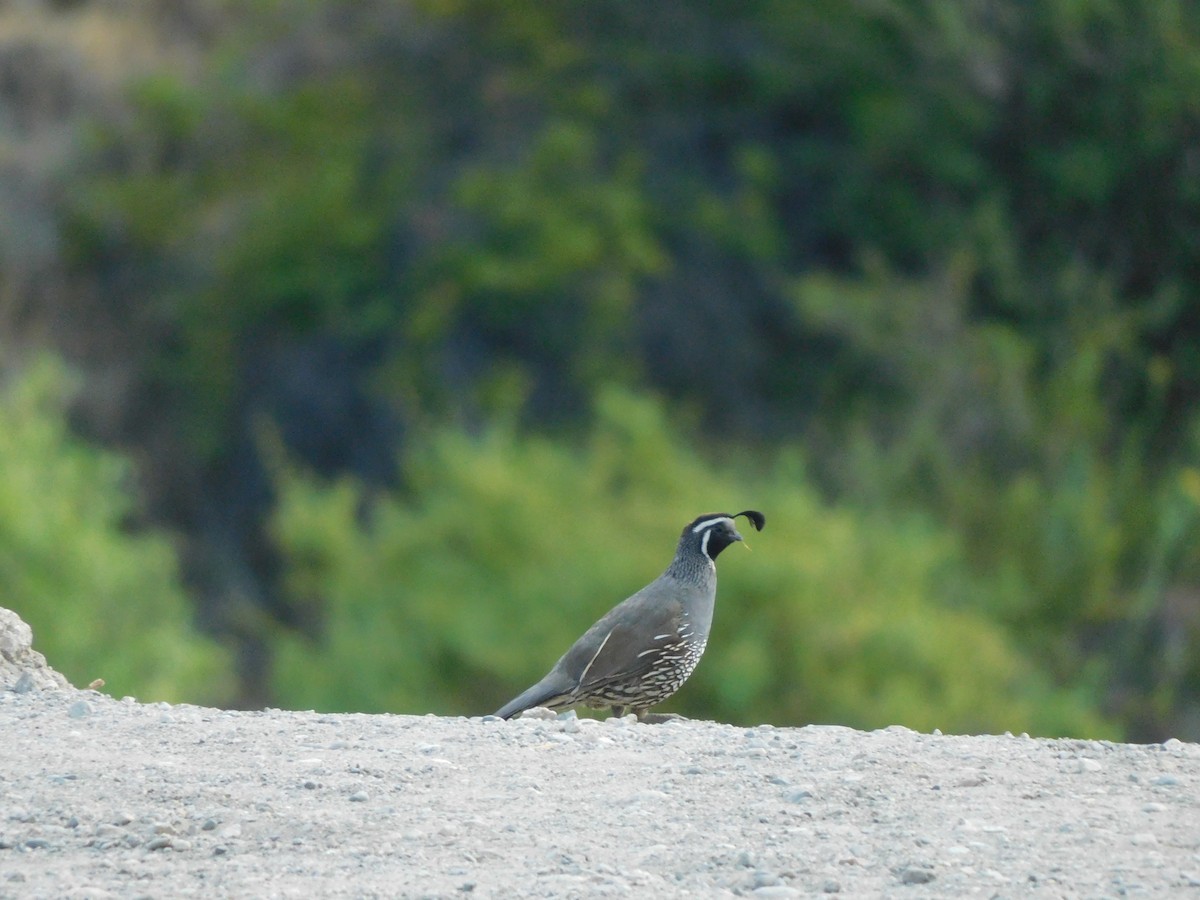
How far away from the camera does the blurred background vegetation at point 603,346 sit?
16.5m

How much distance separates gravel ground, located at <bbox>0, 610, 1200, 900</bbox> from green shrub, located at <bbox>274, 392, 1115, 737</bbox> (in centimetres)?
915

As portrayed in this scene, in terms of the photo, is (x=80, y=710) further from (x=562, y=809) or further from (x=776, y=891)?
(x=776, y=891)

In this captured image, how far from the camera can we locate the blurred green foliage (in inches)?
588

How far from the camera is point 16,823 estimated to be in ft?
15.5

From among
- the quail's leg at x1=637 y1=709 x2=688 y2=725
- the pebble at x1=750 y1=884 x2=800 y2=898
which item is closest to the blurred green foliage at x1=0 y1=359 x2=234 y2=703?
the quail's leg at x1=637 y1=709 x2=688 y2=725

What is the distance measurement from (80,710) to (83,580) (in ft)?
34.2

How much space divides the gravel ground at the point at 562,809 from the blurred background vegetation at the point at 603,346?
8775mm

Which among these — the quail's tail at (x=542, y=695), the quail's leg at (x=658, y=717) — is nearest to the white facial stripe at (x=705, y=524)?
the quail's leg at (x=658, y=717)

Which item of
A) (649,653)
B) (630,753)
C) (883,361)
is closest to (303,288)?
(883,361)

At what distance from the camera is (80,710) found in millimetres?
5926

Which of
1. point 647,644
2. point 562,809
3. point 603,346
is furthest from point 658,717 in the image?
point 603,346

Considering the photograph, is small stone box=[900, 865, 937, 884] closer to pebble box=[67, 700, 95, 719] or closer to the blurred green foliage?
pebble box=[67, 700, 95, 719]

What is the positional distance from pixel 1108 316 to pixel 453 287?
7.68m

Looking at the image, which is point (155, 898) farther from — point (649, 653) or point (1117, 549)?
point (1117, 549)
